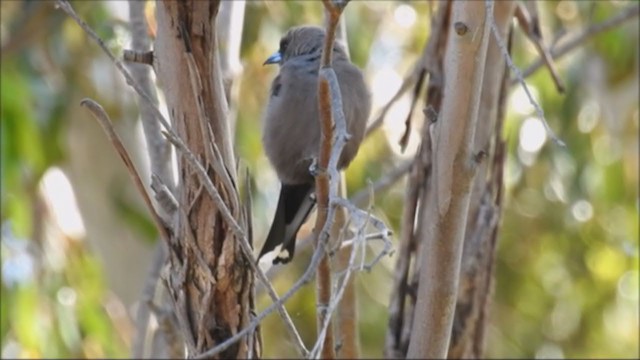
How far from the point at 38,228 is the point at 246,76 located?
110 centimetres

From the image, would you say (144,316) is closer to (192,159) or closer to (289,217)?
(289,217)

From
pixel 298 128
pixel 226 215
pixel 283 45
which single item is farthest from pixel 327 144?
pixel 283 45

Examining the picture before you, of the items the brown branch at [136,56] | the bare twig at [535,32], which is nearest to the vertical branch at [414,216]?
the bare twig at [535,32]

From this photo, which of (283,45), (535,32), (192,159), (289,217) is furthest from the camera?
(283,45)

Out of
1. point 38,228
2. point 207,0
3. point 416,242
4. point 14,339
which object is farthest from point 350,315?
point 38,228

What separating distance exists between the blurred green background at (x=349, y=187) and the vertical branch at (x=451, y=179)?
2.03 metres

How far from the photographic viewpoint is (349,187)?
18.7 feet

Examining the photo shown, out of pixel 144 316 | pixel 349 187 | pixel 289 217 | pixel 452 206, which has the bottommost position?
pixel 144 316

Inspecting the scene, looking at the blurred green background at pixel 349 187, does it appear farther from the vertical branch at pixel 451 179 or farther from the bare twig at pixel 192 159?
the bare twig at pixel 192 159

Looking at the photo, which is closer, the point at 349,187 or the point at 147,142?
the point at 147,142

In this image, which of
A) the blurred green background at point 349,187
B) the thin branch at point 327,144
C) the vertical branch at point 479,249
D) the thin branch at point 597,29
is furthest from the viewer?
the blurred green background at point 349,187

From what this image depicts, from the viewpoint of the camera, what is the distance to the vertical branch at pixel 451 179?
2578mm

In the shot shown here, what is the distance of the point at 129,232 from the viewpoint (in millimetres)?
5672

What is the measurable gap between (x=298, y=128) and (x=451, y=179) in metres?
0.82
